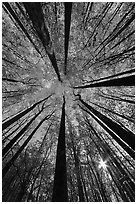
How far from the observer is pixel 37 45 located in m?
1.70

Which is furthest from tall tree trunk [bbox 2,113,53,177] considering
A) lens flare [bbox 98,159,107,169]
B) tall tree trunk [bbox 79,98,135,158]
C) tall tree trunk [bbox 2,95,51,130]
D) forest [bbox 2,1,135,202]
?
lens flare [bbox 98,159,107,169]

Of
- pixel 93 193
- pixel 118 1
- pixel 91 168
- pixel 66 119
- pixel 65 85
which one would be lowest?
pixel 93 193

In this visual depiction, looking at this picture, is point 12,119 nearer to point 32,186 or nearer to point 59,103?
point 59,103

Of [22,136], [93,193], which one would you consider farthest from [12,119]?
[93,193]

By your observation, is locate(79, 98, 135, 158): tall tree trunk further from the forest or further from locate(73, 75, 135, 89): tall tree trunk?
locate(73, 75, 135, 89): tall tree trunk

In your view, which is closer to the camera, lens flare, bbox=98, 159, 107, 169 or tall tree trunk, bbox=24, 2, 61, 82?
tall tree trunk, bbox=24, 2, 61, 82

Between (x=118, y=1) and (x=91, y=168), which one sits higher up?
(x=118, y=1)

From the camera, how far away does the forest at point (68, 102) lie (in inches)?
64.0

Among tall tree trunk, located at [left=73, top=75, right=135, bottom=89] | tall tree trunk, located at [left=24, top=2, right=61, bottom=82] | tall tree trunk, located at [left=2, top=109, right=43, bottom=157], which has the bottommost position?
tall tree trunk, located at [left=2, top=109, right=43, bottom=157]

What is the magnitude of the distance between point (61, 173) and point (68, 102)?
0.63 meters

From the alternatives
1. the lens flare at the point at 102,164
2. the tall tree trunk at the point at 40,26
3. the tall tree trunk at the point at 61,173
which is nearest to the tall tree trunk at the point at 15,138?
the tall tree trunk at the point at 61,173

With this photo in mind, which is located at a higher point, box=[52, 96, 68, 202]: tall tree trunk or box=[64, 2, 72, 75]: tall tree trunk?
box=[64, 2, 72, 75]: tall tree trunk

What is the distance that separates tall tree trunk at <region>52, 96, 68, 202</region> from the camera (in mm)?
1690

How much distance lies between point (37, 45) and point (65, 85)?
1.40 feet
